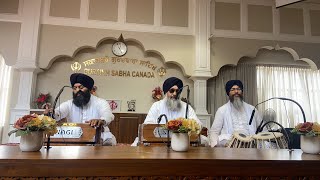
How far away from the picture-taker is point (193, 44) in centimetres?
643

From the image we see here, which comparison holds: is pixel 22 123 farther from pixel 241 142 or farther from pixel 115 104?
pixel 115 104

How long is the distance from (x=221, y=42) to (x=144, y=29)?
1932 mm

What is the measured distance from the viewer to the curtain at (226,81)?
6805mm

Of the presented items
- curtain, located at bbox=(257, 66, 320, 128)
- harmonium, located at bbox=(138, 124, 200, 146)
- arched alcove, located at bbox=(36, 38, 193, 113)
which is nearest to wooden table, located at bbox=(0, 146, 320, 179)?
harmonium, located at bbox=(138, 124, 200, 146)

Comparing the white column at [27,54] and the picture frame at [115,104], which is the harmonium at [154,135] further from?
the white column at [27,54]

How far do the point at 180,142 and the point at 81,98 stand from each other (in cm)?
220

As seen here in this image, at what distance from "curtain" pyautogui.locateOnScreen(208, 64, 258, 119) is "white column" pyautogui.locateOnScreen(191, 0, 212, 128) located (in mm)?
533

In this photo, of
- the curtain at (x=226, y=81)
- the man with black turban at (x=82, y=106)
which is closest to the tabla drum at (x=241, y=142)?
the man with black turban at (x=82, y=106)

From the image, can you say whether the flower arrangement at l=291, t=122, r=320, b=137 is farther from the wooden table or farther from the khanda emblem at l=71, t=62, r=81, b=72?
the khanda emblem at l=71, t=62, r=81, b=72

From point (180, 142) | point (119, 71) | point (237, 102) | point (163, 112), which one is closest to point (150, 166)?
point (180, 142)

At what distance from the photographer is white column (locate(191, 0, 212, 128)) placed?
247 inches

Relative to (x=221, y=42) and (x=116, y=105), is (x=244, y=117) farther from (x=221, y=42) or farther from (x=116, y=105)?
(x=116, y=105)

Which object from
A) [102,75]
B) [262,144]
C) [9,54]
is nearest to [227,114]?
[262,144]

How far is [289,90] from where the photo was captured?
7305 millimetres
